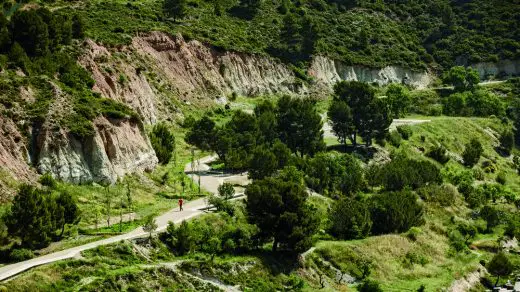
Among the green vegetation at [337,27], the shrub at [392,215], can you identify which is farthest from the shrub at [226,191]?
the green vegetation at [337,27]

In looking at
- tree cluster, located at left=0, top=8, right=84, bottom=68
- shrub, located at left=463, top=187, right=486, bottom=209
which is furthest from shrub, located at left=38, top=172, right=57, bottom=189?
shrub, located at left=463, top=187, right=486, bottom=209

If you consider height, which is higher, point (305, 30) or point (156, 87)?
point (305, 30)

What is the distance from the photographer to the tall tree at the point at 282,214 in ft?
180

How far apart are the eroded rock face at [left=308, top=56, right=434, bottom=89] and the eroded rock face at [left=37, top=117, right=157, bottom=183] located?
238 feet

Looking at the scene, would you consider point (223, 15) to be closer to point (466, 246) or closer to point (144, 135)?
point (144, 135)

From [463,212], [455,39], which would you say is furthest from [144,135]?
[455,39]

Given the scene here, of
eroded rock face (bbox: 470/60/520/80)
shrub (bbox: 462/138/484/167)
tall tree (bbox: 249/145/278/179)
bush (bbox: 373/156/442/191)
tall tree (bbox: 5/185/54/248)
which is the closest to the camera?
tall tree (bbox: 5/185/54/248)

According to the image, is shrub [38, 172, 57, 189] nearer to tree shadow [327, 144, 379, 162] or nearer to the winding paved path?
the winding paved path

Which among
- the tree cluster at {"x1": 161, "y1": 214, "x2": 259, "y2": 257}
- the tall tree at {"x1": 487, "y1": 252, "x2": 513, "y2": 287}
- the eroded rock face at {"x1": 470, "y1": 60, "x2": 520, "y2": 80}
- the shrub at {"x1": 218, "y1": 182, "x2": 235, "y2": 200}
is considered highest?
the eroded rock face at {"x1": 470, "y1": 60, "x2": 520, "y2": 80}

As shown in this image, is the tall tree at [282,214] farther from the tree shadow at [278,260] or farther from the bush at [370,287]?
the bush at [370,287]

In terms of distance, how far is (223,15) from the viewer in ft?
446

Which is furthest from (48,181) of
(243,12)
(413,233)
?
(243,12)

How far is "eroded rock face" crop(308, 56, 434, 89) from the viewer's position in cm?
13662

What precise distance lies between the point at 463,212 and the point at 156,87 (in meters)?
47.1
